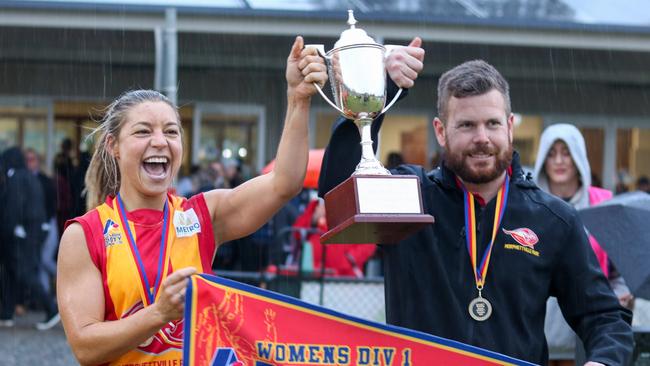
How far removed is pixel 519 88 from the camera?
1770 centimetres

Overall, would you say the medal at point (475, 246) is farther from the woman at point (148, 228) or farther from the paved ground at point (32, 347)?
the paved ground at point (32, 347)

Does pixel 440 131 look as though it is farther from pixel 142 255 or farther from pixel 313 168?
pixel 313 168

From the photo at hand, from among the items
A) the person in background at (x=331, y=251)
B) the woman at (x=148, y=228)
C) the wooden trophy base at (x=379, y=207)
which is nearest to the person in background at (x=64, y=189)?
the person in background at (x=331, y=251)

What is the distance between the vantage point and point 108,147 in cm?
364

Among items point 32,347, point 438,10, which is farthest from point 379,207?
point 438,10

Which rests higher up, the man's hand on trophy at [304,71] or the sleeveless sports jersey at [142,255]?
the man's hand on trophy at [304,71]

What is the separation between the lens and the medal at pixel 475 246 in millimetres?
3520

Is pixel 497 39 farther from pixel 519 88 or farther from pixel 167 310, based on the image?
pixel 167 310

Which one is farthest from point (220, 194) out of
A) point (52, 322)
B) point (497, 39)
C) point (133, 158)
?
point (497, 39)

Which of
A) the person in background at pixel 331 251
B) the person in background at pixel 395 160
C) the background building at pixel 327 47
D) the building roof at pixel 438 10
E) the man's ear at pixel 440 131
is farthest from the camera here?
the person in background at pixel 395 160

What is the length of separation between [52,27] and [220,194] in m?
11.0

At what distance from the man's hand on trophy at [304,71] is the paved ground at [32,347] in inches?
268

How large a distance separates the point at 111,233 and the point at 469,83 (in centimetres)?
134

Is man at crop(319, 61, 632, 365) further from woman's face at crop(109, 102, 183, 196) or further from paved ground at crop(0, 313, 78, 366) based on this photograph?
paved ground at crop(0, 313, 78, 366)
